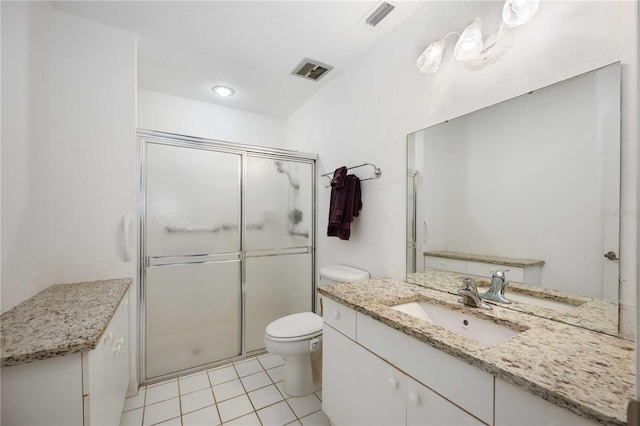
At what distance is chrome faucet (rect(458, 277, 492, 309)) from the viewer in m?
1.16

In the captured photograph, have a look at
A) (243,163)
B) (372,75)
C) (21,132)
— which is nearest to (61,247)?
(21,132)

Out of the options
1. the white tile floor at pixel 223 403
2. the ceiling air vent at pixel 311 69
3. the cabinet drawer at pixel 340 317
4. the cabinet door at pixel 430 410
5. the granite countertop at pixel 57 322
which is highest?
the ceiling air vent at pixel 311 69

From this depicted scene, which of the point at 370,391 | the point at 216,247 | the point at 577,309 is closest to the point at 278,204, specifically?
the point at 216,247

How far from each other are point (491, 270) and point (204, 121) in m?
2.97

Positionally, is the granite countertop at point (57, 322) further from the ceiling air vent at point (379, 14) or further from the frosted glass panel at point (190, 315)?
the ceiling air vent at point (379, 14)

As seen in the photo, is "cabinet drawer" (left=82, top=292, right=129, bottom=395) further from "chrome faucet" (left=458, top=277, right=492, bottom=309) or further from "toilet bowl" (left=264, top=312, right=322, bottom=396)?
"chrome faucet" (left=458, top=277, right=492, bottom=309)

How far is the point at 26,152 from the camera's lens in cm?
133

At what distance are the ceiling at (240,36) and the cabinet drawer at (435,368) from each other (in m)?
1.81

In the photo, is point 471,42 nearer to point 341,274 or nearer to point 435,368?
point 435,368

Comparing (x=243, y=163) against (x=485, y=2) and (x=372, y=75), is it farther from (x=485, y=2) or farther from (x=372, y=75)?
(x=485, y=2)

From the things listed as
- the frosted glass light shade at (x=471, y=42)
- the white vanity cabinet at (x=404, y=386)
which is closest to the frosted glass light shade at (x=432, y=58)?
the frosted glass light shade at (x=471, y=42)

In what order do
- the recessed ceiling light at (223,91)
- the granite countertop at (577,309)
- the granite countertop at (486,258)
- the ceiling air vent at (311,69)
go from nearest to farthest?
1. the granite countertop at (577,309)
2. the granite countertop at (486,258)
3. the ceiling air vent at (311,69)
4. the recessed ceiling light at (223,91)

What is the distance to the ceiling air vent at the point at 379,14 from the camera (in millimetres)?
1572

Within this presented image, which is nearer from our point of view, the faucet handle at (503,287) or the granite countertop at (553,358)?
the granite countertop at (553,358)
